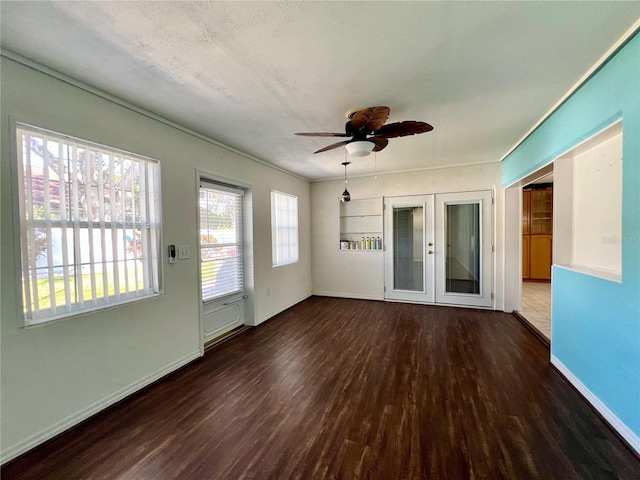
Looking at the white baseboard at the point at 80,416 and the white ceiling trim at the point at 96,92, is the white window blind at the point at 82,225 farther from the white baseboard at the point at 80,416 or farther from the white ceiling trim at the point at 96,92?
the white baseboard at the point at 80,416

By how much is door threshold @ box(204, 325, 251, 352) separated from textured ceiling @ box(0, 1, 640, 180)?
2628 mm

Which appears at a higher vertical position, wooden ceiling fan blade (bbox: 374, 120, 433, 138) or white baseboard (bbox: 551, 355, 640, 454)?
wooden ceiling fan blade (bbox: 374, 120, 433, 138)

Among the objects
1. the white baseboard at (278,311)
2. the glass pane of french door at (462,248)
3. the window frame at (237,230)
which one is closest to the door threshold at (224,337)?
the white baseboard at (278,311)

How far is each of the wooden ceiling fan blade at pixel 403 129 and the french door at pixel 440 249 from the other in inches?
112

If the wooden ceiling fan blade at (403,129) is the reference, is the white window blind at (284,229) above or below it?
below

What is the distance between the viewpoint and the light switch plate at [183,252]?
279cm

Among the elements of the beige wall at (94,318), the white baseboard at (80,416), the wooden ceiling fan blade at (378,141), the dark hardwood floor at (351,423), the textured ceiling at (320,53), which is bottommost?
the dark hardwood floor at (351,423)

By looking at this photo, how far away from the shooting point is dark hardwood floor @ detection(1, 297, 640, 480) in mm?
1556

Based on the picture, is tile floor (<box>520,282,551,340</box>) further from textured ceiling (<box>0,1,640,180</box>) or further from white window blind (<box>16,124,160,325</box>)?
white window blind (<box>16,124,160,325</box>)

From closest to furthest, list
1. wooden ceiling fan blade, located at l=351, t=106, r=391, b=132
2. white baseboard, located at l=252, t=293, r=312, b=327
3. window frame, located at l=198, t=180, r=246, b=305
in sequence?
wooden ceiling fan blade, located at l=351, t=106, r=391, b=132, window frame, located at l=198, t=180, r=246, b=305, white baseboard, located at l=252, t=293, r=312, b=327

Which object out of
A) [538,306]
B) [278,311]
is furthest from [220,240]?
[538,306]

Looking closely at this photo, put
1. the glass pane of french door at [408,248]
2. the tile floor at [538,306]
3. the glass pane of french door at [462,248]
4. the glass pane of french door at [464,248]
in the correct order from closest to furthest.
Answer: the tile floor at [538,306], the glass pane of french door at [464,248], the glass pane of french door at [462,248], the glass pane of french door at [408,248]

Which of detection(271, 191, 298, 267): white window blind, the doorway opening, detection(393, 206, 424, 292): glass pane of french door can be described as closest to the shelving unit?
detection(393, 206, 424, 292): glass pane of french door

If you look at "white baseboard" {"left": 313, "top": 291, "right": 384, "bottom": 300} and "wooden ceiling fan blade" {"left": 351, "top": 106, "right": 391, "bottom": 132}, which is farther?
"white baseboard" {"left": 313, "top": 291, "right": 384, "bottom": 300}
